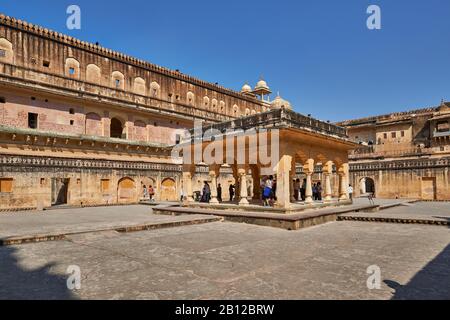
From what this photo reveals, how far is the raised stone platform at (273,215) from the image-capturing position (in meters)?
10.2

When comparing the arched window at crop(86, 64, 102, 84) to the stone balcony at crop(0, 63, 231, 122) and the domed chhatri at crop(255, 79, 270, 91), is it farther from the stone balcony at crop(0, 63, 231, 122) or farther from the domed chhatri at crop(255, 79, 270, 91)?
the domed chhatri at crop(255, 79, 270, 91)

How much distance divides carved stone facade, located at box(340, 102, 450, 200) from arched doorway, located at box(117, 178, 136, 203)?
581 inches

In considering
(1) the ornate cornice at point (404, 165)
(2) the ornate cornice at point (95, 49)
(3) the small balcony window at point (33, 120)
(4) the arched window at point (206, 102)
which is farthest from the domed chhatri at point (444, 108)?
(3) the small balcony window at point (33, 120)

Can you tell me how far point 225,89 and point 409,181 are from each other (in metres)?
19.4

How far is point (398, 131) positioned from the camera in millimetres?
37312

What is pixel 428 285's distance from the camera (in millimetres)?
4480

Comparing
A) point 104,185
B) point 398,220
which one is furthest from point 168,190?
point 398,220

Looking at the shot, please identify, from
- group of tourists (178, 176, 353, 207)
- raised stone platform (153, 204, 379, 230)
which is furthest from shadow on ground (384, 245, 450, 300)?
group of tourists (178, 176, 353, 207)

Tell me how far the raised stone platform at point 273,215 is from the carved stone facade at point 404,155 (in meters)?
6.71

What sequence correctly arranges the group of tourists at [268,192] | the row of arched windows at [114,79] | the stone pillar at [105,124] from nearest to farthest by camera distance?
1. the group of tourists at [268,192]
2. the row of arched windows at [114,79]
3. the stone pillar at [105,124]

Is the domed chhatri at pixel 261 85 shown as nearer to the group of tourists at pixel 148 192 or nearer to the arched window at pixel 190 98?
the arched window at pixel 190 98
